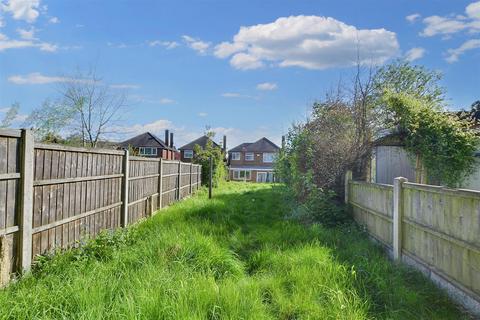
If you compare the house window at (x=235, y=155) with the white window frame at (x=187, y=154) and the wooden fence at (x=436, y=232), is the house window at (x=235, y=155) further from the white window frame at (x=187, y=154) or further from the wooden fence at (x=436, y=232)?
the wooden fence at (x=436, y=232)

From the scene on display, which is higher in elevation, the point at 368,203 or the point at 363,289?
the point at 368,203

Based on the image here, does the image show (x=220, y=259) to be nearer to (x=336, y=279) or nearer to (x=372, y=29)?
(x=336, y=279)

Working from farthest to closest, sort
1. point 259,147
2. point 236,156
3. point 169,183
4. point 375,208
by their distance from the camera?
1. point 236,156
2. point 259,147
3. point 169,183
4. point 375,208

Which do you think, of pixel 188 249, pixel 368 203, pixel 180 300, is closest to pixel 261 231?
pixel 368 203

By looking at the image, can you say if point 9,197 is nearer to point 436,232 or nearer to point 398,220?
point 436,232

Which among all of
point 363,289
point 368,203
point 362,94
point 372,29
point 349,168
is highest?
point 372,29

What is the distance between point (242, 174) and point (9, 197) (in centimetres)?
5670

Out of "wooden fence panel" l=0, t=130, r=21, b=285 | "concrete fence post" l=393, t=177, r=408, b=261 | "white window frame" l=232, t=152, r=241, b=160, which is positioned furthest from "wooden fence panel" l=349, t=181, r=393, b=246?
"white window frame" l=232, t=152, r=241, b=160

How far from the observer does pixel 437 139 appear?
9578mm

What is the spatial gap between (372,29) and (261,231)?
28.0ft

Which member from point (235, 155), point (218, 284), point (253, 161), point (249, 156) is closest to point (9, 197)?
point (218, 284)

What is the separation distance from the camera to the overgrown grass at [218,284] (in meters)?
3.46

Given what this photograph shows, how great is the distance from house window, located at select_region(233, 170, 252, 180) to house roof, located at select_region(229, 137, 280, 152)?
3522 mm

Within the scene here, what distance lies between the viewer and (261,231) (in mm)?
7918
